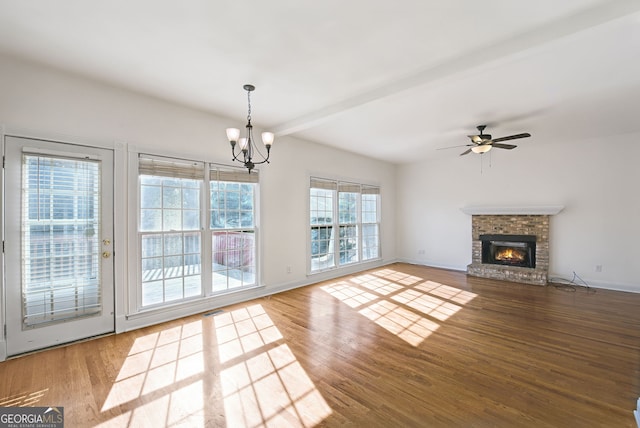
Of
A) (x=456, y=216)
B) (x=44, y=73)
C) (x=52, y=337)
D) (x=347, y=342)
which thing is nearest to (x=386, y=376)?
(x=347, y=342)

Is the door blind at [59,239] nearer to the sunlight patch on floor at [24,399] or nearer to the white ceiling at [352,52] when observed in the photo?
the sunlight patch on floor at [24,399]

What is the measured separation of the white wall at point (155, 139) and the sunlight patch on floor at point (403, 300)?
89cm

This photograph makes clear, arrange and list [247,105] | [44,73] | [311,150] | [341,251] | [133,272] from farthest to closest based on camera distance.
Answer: [341,251]
[311,150]
[247,105]
[133,272]
[44,73]

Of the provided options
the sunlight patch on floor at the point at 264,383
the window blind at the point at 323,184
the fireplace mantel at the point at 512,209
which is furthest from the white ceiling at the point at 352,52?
the sunlight patch on floor at the point at 264,383

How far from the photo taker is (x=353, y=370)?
2.60 m

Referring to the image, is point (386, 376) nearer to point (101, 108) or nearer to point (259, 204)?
point (259, 204)

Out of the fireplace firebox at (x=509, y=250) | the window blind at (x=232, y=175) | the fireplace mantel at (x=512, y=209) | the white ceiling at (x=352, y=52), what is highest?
the white ceiling at (x=352, y=52)

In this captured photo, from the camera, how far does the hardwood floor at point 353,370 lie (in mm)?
2035

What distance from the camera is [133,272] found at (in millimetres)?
3527

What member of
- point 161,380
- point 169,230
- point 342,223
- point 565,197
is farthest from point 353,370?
point 565,197

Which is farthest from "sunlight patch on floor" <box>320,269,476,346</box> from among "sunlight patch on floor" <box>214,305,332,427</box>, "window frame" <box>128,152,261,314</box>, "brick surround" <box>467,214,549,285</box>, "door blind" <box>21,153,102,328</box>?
"door blind" <box>21,153,102,328</box>

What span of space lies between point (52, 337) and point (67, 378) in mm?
833

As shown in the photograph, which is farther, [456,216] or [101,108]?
[456,216]

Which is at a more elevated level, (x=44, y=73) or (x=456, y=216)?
(x=44, y=73)
